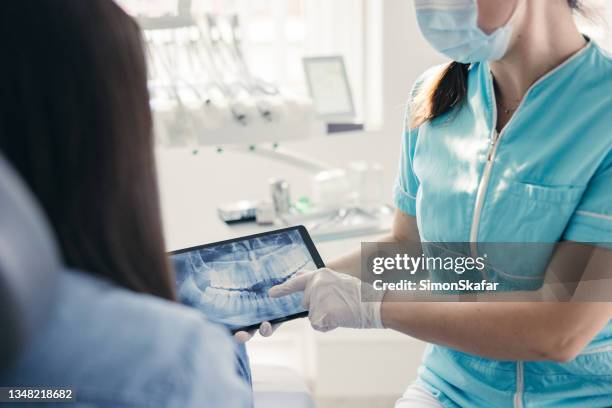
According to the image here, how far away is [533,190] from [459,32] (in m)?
0.30

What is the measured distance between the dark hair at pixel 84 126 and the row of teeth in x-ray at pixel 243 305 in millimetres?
584

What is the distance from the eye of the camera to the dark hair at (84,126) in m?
0.56

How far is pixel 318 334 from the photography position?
7.39 feet

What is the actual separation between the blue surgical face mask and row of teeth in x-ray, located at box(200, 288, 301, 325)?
20.7 inches

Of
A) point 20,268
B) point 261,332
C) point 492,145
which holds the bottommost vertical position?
point 261,332

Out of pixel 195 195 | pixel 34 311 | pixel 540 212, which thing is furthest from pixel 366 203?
pixel 34 311

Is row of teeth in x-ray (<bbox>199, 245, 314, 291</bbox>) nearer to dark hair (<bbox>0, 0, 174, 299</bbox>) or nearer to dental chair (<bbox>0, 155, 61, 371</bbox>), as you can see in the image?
dark hair (<bbox>0, 0, 174, 299</bbox>)

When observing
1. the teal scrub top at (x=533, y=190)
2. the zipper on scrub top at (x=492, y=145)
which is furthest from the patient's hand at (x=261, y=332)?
the zipper on scrub top at (x=492, y=145)

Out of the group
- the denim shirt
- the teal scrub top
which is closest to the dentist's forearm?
the teal scrub top

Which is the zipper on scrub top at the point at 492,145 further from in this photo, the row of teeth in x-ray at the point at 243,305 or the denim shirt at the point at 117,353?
the denim shirt at the point at 117,353

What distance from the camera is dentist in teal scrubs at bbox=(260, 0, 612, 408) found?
3.67 feet

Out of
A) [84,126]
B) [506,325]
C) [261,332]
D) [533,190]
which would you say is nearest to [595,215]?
[533,190]

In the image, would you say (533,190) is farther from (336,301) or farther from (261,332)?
(261,332)

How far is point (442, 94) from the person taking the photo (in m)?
1.38
